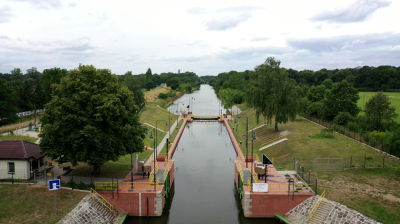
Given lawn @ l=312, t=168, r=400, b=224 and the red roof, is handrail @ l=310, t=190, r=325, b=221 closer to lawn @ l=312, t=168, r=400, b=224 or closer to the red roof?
lawn @ l=312, t=168, r=400, b=224

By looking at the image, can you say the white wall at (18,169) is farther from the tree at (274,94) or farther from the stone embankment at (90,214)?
the tree at (274,94)

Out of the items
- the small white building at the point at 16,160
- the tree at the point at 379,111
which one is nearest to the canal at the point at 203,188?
the small white building at the point at 16,160

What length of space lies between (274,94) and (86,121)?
3133cm

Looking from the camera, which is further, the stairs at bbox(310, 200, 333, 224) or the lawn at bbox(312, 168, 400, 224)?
the stairs at bbox(310, 200, 333, 224)

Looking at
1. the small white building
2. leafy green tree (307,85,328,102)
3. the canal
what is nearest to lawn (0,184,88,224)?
the small white building

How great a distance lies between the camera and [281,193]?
24.6 metres

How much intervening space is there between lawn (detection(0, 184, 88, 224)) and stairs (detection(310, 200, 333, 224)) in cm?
1831

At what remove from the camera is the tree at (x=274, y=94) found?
47906 mm

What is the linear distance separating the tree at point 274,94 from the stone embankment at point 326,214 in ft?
82.3

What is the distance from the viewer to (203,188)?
1229 inches

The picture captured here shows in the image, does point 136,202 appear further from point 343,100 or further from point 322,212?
point 343,100

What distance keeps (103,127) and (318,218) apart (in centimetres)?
1966

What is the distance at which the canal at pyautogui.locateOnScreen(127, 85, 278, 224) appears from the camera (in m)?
24.8

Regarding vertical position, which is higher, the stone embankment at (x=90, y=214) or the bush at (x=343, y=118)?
the bush at (x=343, y=118)
